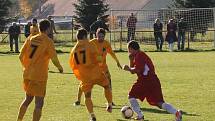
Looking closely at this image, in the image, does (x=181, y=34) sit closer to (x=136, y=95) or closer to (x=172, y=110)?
(x=136, y=95)

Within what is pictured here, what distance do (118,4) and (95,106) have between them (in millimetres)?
80996

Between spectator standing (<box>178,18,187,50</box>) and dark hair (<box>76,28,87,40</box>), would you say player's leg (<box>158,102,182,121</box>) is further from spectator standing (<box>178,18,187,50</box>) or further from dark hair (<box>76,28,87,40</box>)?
spectator standing (<box>178,18,187,50</box>)

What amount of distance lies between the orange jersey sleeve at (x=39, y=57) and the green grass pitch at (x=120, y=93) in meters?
1.90

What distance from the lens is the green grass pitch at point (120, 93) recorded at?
1168cm

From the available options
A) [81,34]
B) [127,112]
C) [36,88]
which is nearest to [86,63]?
[81,34]

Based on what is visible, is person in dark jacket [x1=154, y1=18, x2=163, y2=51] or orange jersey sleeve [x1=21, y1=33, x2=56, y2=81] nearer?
orange jersey sleeve [x1=21, y1=33, x2=56, y2=81]

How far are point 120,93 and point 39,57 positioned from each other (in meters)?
5.72

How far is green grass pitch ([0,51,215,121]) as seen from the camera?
11680 millimetres

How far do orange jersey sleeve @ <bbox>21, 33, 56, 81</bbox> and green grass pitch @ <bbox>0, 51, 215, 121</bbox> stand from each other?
1.90 metres

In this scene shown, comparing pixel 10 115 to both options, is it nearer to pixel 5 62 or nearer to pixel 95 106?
pixel 95 106

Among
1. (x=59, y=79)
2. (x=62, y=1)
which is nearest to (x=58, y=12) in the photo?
(x=62, y=1)

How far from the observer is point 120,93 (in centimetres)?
1505

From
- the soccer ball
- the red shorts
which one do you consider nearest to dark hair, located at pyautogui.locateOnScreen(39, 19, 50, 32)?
the red shorts

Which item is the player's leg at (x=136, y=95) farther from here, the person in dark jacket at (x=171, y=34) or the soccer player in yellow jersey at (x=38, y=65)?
the person in dark jacket at (x=171, y=34)
